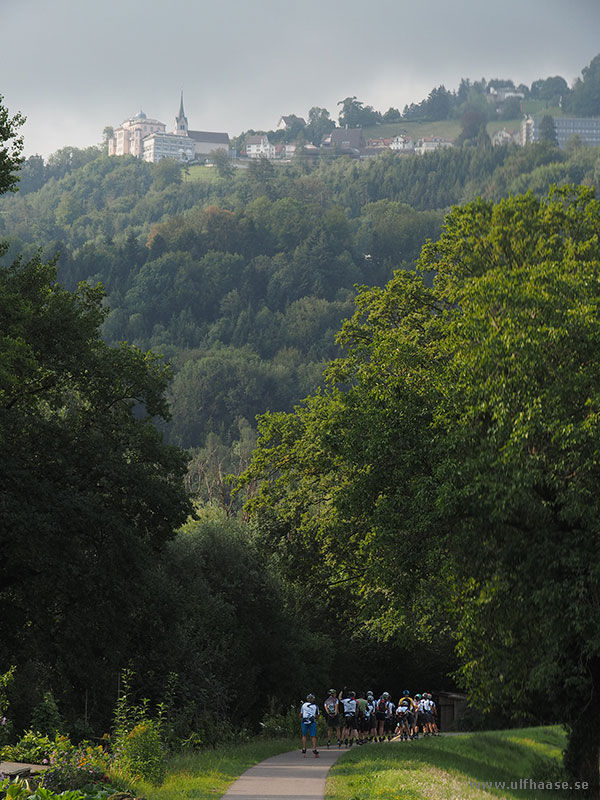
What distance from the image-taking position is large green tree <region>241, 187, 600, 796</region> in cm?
2089

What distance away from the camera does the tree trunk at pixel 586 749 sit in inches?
916

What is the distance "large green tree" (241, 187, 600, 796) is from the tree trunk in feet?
0.12

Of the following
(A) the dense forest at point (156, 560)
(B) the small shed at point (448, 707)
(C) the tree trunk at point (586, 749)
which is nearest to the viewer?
(C) the tree trunk at point (586, 749)

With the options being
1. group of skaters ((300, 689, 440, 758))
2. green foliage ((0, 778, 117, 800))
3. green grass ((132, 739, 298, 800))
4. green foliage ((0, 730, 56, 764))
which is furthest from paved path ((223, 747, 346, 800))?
group of skaters ((300, 689, 440, 758))

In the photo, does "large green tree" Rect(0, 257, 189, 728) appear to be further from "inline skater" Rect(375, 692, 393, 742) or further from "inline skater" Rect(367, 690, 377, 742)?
"inline skater" Rect(375, 692, 393, 742)

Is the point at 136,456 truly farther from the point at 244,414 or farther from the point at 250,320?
the point at 250,320

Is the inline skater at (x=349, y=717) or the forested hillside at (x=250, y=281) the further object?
the forested hillside at (x=250, y=281)

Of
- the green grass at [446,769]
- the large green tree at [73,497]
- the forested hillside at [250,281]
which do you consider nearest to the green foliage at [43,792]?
the green grass at [446,769]

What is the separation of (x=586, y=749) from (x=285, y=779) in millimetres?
7793

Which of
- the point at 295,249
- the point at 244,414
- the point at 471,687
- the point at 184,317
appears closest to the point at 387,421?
the point at 471,687

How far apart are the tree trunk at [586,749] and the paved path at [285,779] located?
533 centimetres

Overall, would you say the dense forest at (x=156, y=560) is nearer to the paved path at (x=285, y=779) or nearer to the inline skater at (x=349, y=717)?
the inline skater at (x=349, y=717)

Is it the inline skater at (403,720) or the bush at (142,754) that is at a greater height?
the bush at (142,754)

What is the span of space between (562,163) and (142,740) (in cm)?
15823
